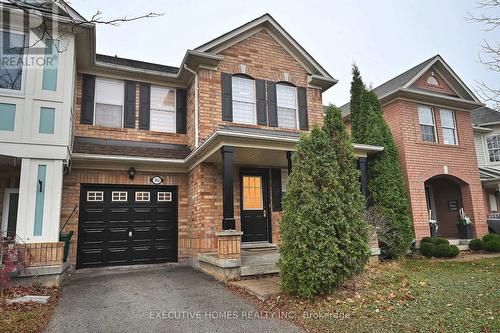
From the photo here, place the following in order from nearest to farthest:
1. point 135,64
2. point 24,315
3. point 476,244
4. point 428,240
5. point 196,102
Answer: point 24,315
point 196,102
point 135,64
point 428,240
point 476,244

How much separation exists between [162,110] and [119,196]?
2833 mm

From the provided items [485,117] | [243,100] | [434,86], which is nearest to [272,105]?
[243,100]

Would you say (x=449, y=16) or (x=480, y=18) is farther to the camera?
(x=449, y=16)

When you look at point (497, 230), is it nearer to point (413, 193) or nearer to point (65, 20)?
point (413, 193)

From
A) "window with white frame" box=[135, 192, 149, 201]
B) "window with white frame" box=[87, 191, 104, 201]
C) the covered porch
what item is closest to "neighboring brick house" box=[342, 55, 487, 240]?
the covered porch

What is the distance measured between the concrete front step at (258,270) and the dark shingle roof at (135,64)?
6.55 meters

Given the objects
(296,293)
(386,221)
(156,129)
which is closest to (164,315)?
(296,293)

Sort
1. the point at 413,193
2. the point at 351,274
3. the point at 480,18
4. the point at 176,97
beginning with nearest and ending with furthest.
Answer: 1. the point at 351,274
2. the point at 480,18
3. the point at 176,97
4. the point at 413,193

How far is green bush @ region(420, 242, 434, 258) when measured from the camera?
10000 mm

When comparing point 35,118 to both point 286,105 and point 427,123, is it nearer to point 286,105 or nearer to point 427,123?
point 286,105

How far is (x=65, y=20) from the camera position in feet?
24.0

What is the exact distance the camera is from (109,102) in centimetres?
955

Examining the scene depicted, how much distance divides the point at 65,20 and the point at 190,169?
4.63 m

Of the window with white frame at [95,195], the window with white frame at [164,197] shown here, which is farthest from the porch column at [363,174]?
the window with white frame at [95,195]
